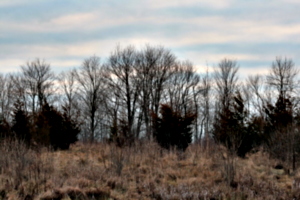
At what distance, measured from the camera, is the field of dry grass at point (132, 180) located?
33.1ft

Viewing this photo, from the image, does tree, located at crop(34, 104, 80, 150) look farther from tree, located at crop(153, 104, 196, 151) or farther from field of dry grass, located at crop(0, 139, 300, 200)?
field of dry grass, located at crop(0, 139, 300, 200)

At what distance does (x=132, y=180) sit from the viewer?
12062mm

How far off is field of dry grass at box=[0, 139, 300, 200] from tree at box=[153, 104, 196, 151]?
533 centimetres

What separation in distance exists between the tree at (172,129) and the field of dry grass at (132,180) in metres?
5.33

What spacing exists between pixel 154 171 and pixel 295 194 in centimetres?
486

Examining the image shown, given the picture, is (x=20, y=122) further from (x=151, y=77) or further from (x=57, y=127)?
(x=151, y=77)

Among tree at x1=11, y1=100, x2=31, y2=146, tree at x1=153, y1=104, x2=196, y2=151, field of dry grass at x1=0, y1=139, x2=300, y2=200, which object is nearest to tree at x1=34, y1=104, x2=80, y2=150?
tree at x1=11, y1=100, x2=31, y2=146

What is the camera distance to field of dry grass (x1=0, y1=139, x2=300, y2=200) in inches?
397

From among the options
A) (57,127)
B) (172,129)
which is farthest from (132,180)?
(57,127)

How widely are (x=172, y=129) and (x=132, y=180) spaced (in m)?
8.22

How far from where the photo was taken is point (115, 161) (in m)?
12.5

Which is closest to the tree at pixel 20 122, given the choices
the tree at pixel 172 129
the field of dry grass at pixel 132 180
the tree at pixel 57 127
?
the tree at pixel 57 127

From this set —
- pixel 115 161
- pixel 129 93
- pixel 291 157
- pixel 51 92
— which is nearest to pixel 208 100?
pixel 129 93

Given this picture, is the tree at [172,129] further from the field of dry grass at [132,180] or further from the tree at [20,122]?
the tree at [20,122]
